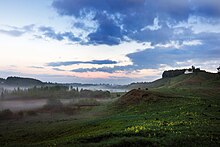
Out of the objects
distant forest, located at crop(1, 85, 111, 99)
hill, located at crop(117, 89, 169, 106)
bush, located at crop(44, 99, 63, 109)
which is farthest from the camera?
distant forest, located at crop(1, 85, 111, 99)

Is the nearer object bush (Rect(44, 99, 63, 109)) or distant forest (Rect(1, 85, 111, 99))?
bush (Rect(44, 99, 63, 109))

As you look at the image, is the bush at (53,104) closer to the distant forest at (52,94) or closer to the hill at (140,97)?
the distant forest at (52,94)

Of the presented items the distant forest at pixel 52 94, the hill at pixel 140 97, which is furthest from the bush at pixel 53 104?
the hill at pixel 140 97

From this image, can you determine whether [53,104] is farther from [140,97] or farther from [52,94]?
[140,97]

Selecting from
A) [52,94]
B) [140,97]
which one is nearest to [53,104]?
[52,94]

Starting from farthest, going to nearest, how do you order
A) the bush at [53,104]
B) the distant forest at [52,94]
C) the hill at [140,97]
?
the distant forest at [52,94] < the bush at [53,104] < the hill at [140,97]

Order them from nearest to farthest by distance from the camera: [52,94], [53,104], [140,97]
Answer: [140,97]
[53,104]
[52,94]

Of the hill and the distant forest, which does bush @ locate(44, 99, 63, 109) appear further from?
the hill

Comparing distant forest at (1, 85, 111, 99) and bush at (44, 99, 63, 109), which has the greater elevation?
distant forest at (1, 85, 111, 99)

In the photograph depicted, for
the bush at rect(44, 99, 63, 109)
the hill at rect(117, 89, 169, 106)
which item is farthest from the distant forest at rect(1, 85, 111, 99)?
the hill at rect(117, 89, 169, 106)

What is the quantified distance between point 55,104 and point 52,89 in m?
69.6

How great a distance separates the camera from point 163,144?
21469 mm

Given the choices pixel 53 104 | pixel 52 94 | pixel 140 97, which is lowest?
pixel 53 104

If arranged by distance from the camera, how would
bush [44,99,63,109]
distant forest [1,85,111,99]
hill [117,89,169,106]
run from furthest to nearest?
distant forest [1,85,111,99] < bush [44,99,63,109] < hill [117,89,169,106]
